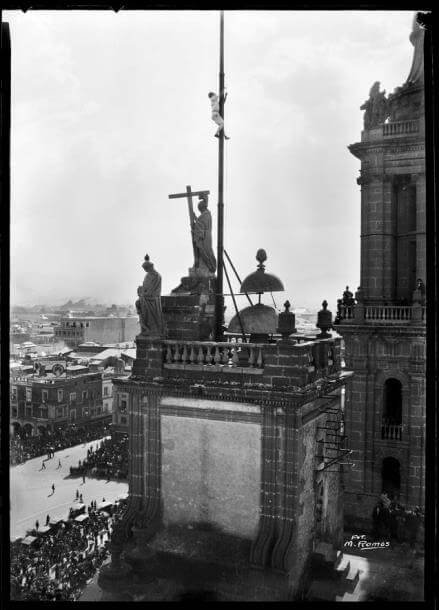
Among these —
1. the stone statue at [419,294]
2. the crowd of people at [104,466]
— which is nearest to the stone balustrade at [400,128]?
the stone statue at [419,294]

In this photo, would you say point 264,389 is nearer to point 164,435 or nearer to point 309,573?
point 164,435

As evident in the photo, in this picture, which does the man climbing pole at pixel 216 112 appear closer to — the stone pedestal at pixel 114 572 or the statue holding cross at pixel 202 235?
the statue holding cross at pixel 202 235

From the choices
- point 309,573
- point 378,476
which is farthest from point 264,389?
point 378,476

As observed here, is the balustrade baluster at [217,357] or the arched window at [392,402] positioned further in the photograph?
the arched window at [392,402]

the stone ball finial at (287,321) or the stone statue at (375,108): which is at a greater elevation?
the stone statue at (375,108)

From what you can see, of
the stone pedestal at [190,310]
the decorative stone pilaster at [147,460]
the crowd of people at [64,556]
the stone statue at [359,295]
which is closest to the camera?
the decorative stone pilaster at [147,460]

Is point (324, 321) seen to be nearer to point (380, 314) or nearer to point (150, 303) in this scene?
point (150, 303)

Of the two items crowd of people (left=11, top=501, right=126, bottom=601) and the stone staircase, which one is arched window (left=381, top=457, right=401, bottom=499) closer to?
crowd of people (left=11, top=501, right=126, bottom=601)
